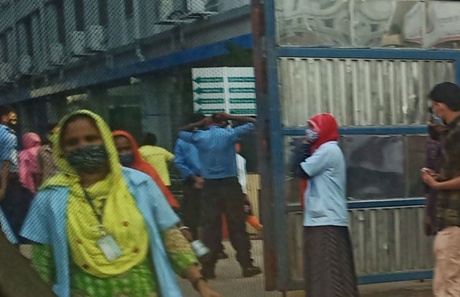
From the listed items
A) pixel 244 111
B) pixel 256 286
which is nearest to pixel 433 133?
pixel 244 111

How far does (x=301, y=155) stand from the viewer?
16.4ft

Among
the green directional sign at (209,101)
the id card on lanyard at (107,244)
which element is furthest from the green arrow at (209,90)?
the id card on lanyard at (107,244)

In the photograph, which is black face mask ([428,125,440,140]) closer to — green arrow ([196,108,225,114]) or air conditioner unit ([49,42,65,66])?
green arrow ([196,108,225,114])

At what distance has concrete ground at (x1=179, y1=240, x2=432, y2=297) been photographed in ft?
15.8

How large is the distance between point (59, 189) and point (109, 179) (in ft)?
0.61

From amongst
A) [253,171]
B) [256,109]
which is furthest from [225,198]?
[256,109]

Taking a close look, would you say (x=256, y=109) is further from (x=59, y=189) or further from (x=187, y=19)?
(x=59, y=189)

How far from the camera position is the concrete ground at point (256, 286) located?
4809 mm

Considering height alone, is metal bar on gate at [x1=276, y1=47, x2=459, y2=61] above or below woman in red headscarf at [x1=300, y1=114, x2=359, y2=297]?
above

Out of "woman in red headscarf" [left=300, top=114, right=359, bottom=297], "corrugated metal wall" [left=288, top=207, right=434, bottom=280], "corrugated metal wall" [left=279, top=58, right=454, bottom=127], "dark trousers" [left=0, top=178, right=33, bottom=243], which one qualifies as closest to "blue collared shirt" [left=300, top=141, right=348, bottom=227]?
"woman in red headscarf" [left=300, top=114, right=359, bottom=297]

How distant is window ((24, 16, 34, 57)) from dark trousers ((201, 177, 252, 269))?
1315mm

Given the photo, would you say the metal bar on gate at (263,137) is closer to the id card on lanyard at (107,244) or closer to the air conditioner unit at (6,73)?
the air conditioner unit at (6,73)

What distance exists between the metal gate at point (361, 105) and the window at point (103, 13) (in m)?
1.01

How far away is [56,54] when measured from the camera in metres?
4.57
